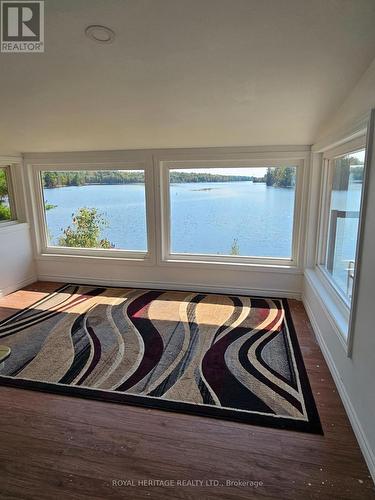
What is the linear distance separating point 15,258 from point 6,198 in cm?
79

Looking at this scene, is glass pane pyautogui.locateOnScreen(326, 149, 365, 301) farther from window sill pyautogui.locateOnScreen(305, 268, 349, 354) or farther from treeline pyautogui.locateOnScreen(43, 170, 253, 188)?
treeline pyautogui.locateOnScreen(43, 170, 253, 188)

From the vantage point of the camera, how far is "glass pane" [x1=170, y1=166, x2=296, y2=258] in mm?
3514

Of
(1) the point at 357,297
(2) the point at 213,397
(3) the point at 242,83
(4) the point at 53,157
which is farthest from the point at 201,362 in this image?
(4) the point at 53,157

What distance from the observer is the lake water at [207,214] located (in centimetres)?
356

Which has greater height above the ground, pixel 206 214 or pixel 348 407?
pixel 206 214

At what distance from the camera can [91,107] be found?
7.86ft

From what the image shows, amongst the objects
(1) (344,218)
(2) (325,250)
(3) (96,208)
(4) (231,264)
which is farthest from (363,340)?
(3) (96,208)

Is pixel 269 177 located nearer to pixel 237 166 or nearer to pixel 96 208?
pixel 237 166

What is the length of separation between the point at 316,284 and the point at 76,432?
232 centimetres

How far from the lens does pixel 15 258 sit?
388 centimetres

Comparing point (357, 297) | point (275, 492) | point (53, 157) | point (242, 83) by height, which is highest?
point (242, 83)

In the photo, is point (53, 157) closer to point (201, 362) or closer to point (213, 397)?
point (201, 362)

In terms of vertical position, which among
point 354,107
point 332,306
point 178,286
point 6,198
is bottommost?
point 178,286

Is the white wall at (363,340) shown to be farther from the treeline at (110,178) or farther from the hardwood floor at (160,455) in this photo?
the treeline at (110,178)
